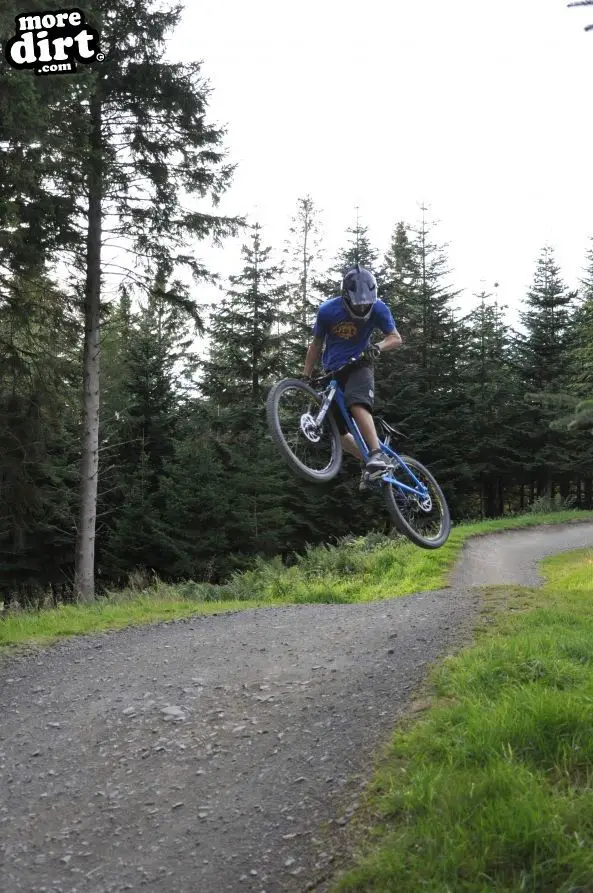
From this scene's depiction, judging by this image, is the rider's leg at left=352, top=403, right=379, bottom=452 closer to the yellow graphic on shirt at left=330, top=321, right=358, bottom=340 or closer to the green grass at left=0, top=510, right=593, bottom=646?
the yellow graphic on shirt at left=330, top=321, right=358, bottom=340

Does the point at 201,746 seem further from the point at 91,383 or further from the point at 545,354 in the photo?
the point at 545,354

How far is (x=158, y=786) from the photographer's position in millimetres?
4219

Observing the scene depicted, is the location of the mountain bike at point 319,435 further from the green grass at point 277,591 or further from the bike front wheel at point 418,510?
the green grass at point 277,591

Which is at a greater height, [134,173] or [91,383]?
→ [134,173]

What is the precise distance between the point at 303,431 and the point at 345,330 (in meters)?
0.93

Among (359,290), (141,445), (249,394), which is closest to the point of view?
(359,290)

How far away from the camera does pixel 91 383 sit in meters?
12.9

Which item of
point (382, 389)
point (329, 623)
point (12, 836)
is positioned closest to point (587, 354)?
point (382, 389)

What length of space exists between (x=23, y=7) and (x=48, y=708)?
27.1ft

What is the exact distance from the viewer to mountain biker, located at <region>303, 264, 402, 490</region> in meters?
5.49

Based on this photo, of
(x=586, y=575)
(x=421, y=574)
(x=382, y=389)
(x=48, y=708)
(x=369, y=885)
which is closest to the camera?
(x=369, y=885)

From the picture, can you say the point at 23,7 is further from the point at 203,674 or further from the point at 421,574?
the point at 421,574

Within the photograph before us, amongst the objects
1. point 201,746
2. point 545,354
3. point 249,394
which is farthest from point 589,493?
point 201,746

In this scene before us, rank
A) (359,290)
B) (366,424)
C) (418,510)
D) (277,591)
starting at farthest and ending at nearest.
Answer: (277,591), (418,510), (366,424), (359,290)
